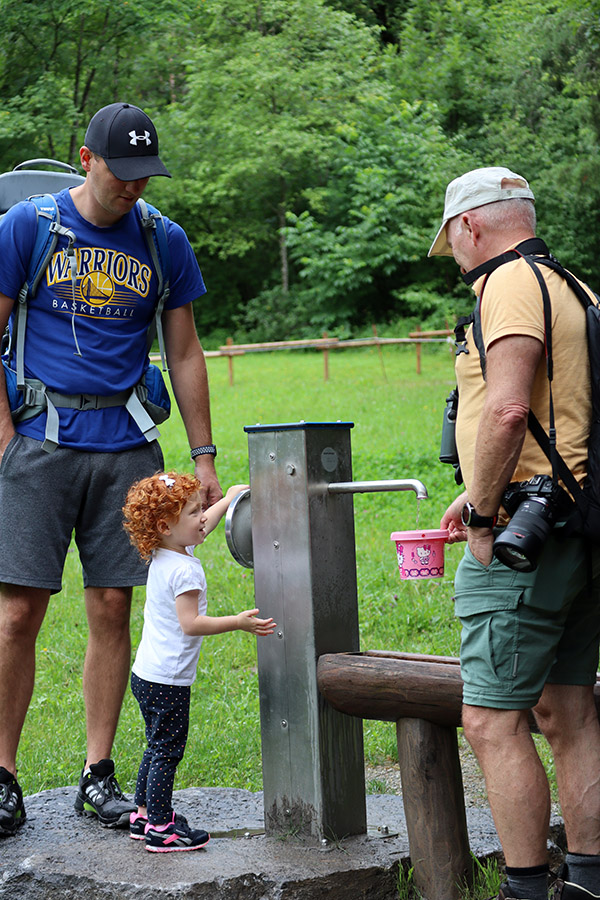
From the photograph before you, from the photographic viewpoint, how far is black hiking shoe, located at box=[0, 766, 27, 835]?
3273mm

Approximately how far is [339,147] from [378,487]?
31.2 meters

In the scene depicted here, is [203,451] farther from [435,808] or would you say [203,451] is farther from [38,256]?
[435,808]

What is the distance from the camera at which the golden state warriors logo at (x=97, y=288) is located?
332 cm

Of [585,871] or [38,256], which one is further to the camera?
[38,256]

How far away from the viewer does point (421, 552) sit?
2.95 m

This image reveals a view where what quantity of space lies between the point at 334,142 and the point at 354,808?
31505 mm

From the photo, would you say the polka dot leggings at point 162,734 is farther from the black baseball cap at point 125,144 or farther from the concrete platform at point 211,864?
the black baseball cap at point 125,144

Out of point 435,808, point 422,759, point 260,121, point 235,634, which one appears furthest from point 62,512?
point 260,121

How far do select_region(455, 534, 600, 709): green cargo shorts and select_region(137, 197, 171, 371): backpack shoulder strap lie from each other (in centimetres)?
145

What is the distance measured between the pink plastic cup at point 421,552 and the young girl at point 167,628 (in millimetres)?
449

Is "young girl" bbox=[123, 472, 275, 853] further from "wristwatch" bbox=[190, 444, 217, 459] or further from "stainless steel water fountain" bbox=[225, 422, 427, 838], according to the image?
"wristwatch" bbox=[190, 444, 217, 459]

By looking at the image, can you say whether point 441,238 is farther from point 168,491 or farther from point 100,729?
point 100,729

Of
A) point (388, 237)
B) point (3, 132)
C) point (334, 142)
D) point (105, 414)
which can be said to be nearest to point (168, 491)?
point (105, 414)

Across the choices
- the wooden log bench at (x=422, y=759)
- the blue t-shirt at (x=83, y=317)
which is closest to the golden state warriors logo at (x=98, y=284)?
the blue t-shirt at (x=83, y=317)
